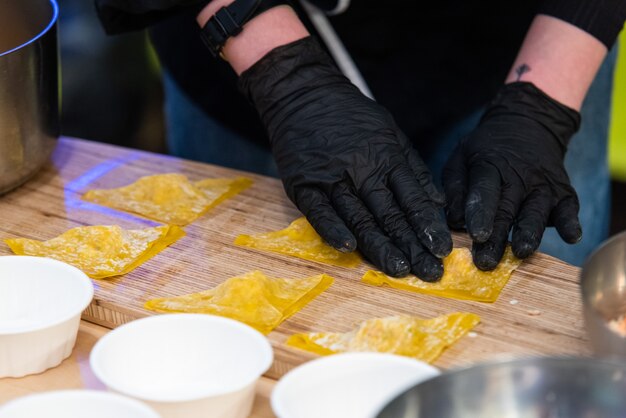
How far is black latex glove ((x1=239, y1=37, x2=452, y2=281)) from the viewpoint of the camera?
141cm

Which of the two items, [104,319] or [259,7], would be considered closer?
[104,319]

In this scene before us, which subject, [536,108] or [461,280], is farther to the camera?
[536,108]

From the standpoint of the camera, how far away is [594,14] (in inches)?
64.8

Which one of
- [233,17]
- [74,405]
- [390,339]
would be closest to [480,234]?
[390,339]

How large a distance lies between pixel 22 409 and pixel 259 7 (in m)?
0.86

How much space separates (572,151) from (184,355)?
1233 mm

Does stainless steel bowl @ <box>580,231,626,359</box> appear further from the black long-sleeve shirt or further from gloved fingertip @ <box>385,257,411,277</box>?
the black long-sleeve shirt

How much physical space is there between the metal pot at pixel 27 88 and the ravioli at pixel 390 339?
678 millimetres

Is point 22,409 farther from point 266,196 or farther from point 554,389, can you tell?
point 266,196

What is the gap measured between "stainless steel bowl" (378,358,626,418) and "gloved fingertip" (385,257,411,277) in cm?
40

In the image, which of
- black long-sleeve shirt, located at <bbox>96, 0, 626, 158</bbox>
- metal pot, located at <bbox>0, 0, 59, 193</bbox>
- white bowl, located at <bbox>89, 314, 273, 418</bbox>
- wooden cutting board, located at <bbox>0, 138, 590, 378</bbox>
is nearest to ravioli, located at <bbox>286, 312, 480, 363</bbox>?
wooden cutting board, located at <bbox>0, 138, 590, 378</bbox>

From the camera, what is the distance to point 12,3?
5.49 ft

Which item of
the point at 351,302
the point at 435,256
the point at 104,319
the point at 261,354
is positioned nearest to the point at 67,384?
the point at 104,319

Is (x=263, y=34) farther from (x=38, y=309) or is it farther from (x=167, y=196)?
(x=38, y=309)
